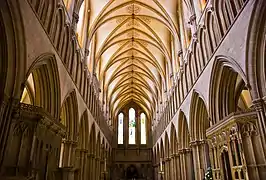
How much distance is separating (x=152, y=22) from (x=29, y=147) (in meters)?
15.3

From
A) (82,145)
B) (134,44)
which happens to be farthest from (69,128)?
(134,44)

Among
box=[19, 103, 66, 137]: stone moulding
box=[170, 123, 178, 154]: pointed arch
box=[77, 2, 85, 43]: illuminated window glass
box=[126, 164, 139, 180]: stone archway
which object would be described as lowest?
box=[126, 164, 139, 180]: stone archway

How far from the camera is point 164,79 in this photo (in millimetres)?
22797

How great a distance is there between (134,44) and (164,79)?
471cm

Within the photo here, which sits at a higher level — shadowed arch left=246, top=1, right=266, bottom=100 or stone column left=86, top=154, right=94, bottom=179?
shadowed arch left=246, top=1, right=266, bottom=100

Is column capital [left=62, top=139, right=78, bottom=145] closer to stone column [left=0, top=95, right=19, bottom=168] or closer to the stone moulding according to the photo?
the stone moulding

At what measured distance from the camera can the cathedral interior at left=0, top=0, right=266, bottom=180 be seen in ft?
21.8

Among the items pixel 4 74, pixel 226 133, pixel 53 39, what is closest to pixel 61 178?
pixel 4 74

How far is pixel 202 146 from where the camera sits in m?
12.6

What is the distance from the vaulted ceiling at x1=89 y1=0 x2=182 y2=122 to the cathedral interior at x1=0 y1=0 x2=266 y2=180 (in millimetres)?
107

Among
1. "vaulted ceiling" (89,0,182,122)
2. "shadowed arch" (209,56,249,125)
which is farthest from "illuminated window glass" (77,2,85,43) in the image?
"shadowed arch" (209,56,249,125)

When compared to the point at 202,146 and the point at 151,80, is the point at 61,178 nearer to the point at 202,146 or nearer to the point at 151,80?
the point at 202,146

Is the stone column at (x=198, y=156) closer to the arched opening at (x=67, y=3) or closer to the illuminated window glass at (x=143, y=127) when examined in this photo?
the arched opening at (x=67, y=3)

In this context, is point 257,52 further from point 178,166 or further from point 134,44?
point 134,44
